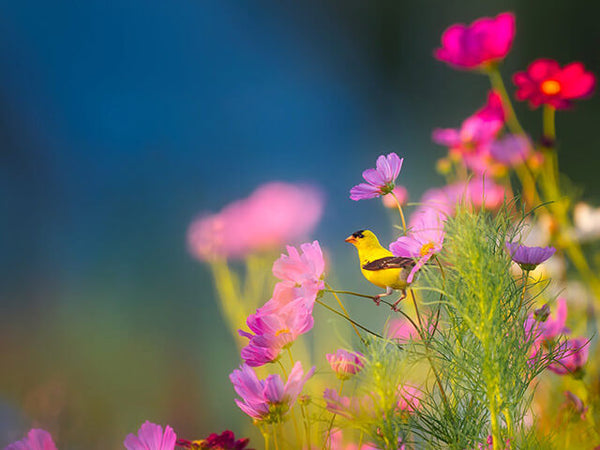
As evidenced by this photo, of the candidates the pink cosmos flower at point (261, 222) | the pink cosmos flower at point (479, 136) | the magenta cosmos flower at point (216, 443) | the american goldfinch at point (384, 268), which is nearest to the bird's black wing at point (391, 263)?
the american goldfinch at point (384, 268)

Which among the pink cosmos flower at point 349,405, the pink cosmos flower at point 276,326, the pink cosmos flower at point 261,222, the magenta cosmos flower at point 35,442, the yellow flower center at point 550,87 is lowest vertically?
the magenta cosmos flower at point 35,442

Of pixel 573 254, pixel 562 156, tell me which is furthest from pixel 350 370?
pixel 562 156

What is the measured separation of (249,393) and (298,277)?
55 mm

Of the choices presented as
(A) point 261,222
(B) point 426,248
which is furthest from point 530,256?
(A) point 261,222

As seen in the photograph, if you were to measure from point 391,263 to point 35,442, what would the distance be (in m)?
0.17

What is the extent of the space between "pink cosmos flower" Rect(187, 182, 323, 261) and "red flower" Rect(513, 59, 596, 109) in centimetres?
29

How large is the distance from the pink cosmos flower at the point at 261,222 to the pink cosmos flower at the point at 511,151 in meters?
0.24

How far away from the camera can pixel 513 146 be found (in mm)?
692

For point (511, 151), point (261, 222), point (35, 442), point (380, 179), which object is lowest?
point (35, 442)

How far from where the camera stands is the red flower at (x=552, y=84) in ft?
2.11

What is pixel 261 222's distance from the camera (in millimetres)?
635

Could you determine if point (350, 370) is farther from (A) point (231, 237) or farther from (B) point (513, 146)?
(B) point (513, 146)

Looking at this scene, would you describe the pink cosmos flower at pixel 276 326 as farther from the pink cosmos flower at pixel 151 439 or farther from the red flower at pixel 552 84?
the red flower at pixel 552 84

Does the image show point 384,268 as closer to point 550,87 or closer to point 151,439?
point 151,439
